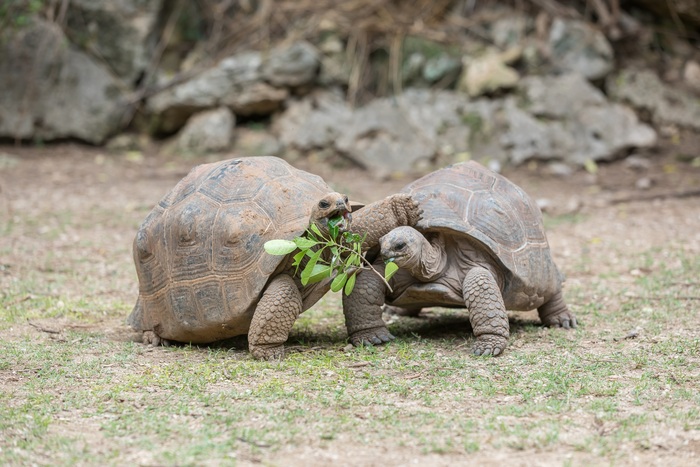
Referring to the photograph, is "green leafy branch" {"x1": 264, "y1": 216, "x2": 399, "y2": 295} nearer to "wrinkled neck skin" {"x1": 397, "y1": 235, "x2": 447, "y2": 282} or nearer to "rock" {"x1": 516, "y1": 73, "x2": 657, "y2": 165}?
"wrinkled neck skin" {"x1": 397, "y1": 235, "x2": 447, "y2": 282}

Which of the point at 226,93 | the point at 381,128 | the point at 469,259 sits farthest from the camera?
the point at 226,93

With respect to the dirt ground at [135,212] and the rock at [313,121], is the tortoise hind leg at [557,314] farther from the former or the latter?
the rock at [313,121]

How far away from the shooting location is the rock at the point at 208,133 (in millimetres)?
10422

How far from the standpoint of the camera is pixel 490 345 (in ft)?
13.2

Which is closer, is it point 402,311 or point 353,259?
point 353,259

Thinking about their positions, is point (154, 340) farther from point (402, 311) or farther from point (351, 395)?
point (402, 311)

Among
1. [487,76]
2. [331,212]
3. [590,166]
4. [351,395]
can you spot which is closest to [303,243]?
[331,212]

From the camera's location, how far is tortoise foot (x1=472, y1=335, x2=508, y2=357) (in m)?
4.02

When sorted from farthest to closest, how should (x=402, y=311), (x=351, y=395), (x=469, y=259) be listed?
(x=402, y=311) < (x=469, y=259) < (x=351, y=395)

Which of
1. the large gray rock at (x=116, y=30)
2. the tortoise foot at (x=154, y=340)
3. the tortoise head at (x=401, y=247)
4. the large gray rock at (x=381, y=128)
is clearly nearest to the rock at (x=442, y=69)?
the large gray rock at (x=381, y=128)

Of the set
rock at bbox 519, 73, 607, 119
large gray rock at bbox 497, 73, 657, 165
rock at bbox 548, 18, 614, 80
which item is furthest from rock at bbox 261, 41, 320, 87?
rock at bbox 548, 18, 614, 80

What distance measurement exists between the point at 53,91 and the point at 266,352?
25.4ft

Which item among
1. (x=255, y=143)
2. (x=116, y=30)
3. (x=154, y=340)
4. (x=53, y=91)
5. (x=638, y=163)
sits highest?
(x=116, y=30)

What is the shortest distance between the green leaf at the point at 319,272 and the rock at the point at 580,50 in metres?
7.47
